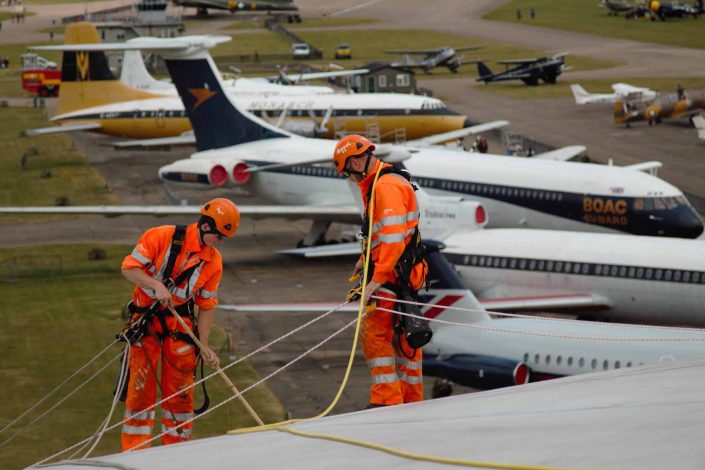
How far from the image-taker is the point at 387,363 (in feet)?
46.1

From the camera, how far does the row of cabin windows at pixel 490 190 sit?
40.2m

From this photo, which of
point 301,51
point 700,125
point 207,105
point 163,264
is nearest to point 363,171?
point 163,264

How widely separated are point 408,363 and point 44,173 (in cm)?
5044

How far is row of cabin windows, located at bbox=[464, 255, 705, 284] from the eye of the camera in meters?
31.0

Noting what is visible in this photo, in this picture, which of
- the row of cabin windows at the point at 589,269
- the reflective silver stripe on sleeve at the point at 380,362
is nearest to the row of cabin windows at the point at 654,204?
the row of cabin windows at the point at 589,269

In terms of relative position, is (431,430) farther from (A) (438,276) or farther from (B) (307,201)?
(B) (307,201)

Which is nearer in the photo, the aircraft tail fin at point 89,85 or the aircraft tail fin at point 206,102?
the aircraft tail fin at point 206,102

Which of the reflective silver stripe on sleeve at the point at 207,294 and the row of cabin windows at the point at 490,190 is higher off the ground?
the reflective silver stripe on sleeve at the point at 207,294

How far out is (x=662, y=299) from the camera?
31.5 meters

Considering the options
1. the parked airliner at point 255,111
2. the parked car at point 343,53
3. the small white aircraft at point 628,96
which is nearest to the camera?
the parked airliner at point 255,111

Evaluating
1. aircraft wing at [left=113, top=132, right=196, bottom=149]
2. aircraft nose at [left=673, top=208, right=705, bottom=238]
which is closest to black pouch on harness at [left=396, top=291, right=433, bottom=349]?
aircraft nose at [left=673, top=208, right=705, bottom=238]

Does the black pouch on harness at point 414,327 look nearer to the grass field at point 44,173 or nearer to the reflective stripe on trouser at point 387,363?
the reflective stripe on trouser at point 387,363

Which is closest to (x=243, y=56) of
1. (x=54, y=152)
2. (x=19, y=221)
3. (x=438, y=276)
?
(x=54, y=152)

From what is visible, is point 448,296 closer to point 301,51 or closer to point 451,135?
point 451,135
